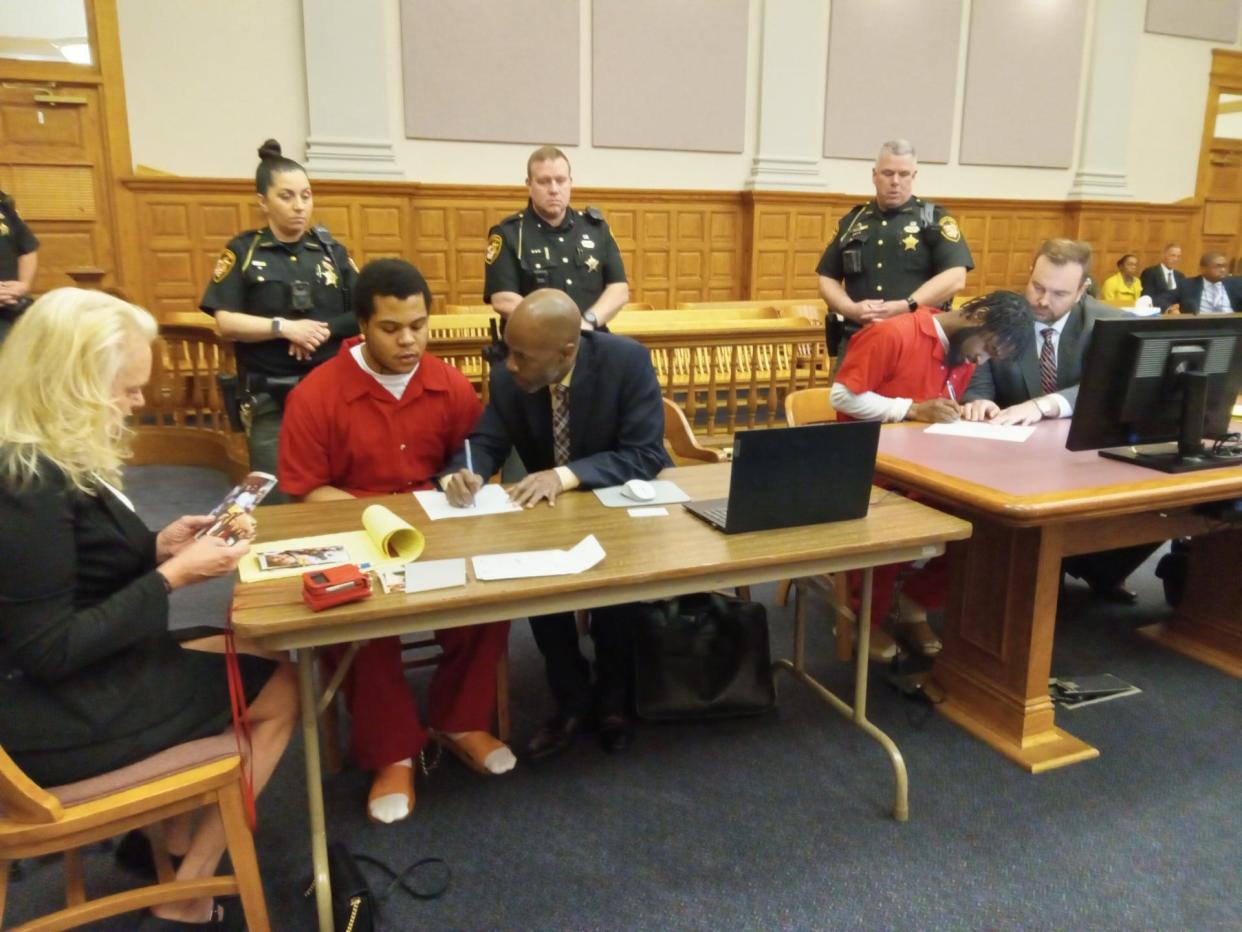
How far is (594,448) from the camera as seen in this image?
238cm

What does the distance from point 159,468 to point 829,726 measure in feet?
13.9

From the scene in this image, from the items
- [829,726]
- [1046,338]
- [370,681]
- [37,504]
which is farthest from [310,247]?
[1046,338]

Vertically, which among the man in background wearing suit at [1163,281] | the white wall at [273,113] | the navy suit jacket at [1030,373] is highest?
the white wall at [273,113]

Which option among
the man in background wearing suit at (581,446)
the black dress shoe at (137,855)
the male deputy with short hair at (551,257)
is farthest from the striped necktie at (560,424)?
the black dress shoe at (137,855)

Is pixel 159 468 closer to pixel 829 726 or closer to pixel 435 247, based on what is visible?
pixel 435 247

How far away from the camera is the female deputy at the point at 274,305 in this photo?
306cm

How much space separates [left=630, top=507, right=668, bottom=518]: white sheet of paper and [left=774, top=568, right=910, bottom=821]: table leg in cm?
55

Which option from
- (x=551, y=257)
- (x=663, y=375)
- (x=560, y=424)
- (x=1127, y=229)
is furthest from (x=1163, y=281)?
(x=560, y=424)

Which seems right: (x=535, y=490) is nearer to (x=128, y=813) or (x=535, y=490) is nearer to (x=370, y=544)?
(x=370, y=544)

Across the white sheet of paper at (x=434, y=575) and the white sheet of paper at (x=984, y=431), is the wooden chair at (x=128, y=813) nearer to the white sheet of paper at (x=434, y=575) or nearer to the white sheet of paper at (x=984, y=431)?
the white sheet of paper at (x=434, y=575)

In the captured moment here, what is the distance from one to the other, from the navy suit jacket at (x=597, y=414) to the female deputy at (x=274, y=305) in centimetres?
102

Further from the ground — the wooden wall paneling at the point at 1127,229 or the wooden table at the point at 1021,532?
the wooden wall paneling at the point at 1127,229

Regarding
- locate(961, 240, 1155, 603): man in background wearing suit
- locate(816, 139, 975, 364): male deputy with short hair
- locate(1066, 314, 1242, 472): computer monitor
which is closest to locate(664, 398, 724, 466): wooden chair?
locate(961, 240, 1155, 603): man in background wearing suit

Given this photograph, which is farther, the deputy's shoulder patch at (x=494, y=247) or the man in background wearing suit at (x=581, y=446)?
the deputy's shoulder patch at (x=494, y=247)
